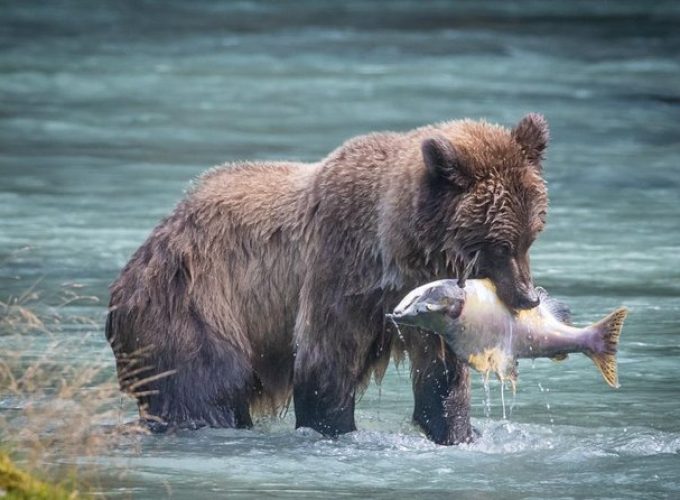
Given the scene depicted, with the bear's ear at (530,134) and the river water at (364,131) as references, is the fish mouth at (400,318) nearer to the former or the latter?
the river water at (364,131)

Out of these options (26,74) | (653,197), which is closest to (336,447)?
(653,197)

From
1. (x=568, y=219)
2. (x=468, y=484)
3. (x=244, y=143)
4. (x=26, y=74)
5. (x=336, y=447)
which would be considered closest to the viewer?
(x=468, y=484)

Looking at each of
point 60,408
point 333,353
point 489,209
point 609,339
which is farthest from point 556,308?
point 60,408

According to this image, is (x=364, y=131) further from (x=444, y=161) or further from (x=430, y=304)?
(x=430, y=304)

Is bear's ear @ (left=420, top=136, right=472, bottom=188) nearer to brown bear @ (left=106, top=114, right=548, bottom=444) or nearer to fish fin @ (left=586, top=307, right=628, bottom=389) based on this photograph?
brown bear @ (left=106, top=114, right=548, bottom=444)

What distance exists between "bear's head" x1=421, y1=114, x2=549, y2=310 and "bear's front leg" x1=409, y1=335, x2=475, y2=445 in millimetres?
575

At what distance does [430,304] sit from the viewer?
6.83 meters

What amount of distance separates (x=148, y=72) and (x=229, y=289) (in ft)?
46.5

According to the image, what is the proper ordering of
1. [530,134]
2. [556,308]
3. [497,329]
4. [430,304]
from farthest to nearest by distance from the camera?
[556,308], [530,134], [497,329], [430,304]

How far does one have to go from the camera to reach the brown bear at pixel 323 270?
6.97 meters

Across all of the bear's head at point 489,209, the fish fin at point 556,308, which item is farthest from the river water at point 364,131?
the bear's head at point 489,209

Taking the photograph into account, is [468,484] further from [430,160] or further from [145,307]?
[145,307]

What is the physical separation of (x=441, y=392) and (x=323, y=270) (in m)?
0.74

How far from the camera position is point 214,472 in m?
7.10
